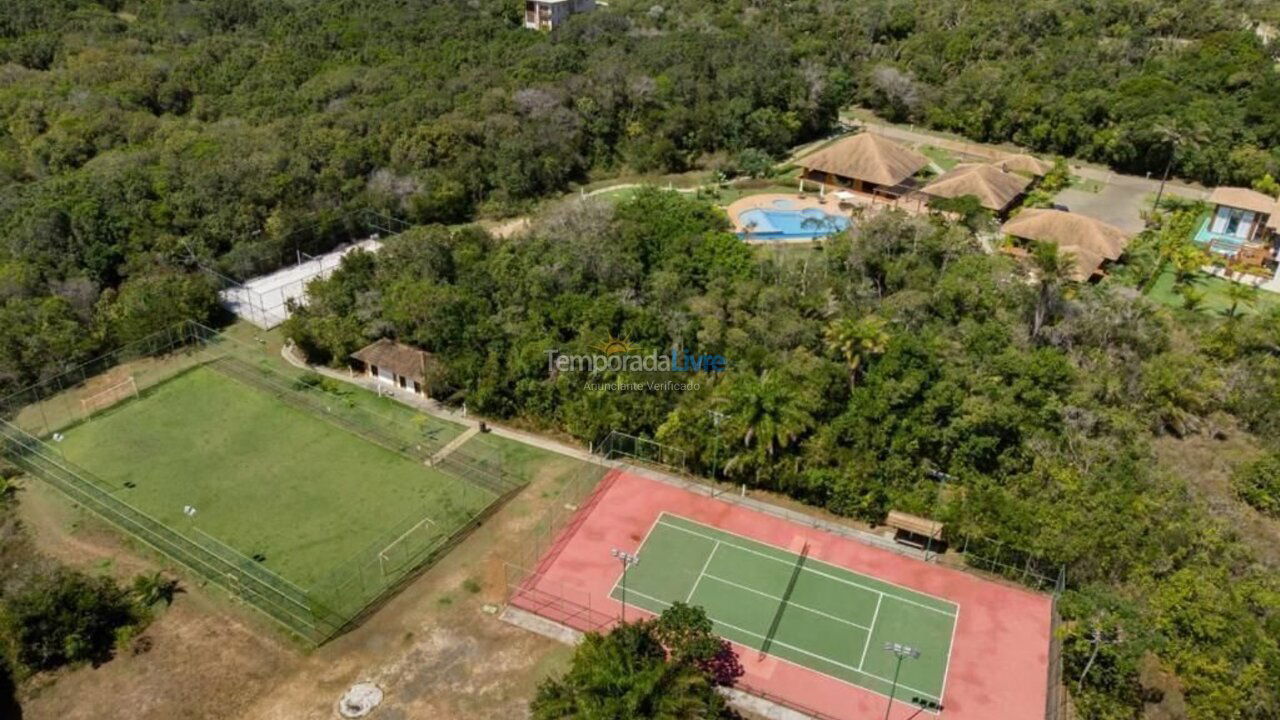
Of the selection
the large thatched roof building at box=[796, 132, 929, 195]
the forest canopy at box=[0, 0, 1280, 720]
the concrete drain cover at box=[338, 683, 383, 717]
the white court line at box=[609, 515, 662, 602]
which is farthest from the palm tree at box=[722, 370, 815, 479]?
the large thatched roof building at box=[796, 132, 929, 195]

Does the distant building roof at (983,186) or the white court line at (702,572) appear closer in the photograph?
the white court line at (702,572)

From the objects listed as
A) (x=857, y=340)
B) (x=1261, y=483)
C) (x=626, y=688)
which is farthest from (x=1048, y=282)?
(x=626, y=688)

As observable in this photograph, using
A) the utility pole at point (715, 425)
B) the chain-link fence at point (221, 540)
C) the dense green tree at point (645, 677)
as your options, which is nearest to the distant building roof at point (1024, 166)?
the utility pole at point (715, 425)

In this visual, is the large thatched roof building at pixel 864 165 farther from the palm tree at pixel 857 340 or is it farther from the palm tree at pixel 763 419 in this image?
the palm tree at pixel 763 419

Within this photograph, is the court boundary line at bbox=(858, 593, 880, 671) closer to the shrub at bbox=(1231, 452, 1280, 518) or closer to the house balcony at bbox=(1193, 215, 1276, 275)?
the shrub at bbox=(1231, 452, 1280, 518)

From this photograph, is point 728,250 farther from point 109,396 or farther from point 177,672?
point 109,396
